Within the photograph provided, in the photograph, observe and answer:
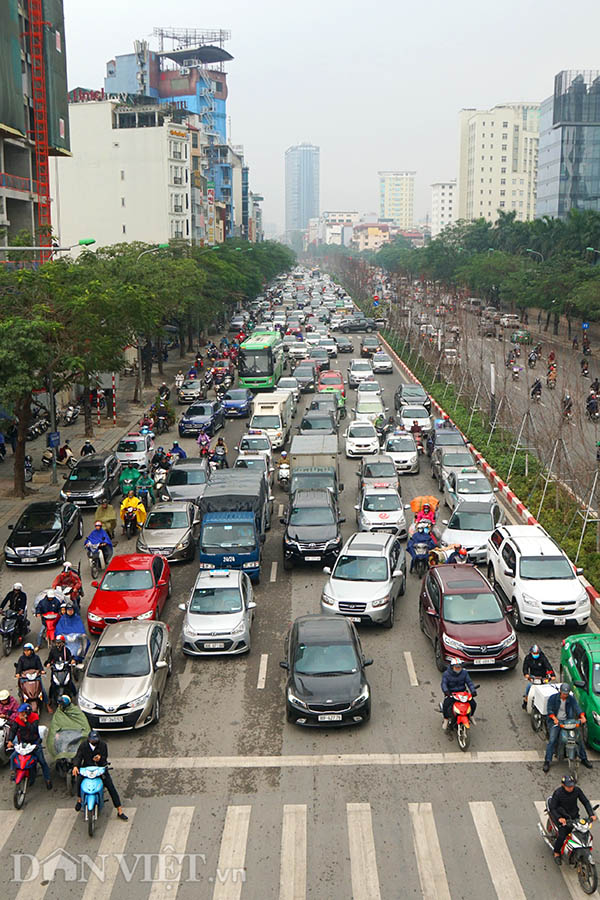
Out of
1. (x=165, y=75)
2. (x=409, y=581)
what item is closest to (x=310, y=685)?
(x=409, y=581)

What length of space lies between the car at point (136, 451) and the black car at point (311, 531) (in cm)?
1053

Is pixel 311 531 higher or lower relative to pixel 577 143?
lower

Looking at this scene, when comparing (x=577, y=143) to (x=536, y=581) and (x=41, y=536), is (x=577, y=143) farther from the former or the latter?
(x=536, y=581)

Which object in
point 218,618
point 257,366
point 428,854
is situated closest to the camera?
point 428,854

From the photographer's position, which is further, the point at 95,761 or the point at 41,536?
the point at 41,536

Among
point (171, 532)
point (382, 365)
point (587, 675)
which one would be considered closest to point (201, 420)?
A: point (171, 532)

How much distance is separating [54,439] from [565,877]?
25.0 m

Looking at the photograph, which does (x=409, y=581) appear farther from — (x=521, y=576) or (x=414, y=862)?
(x=414, y=862)

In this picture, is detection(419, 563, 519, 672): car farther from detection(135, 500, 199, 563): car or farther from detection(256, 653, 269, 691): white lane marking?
detection(135, 500, 199, 563): car

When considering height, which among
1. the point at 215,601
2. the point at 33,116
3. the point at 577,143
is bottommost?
the point at 215,601

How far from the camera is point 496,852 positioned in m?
11.3

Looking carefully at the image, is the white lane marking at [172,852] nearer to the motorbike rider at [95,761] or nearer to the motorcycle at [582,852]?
the motorbike rider at [95,761]

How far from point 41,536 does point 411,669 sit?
10.9m

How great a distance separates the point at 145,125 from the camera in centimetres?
9081
